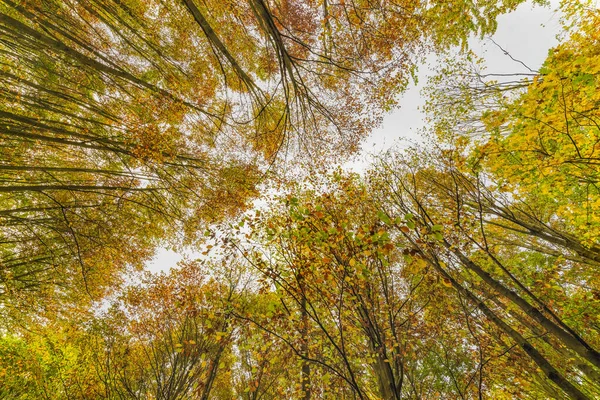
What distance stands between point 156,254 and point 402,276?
988 centimetres

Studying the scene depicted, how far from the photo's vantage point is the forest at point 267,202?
4066 mm

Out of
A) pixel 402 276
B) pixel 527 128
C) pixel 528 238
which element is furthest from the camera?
pixel 528 238

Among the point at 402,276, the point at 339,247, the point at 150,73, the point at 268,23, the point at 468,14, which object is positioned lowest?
the point at 339,247

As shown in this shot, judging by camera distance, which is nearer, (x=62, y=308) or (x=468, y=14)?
(x=468, y=14)

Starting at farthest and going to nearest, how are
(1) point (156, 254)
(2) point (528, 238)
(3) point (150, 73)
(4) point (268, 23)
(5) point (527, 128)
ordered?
(1) point (156, 254), (2) point (528, 238), (3) point (150, 73), (5) point (527, 128), (4) point (268, 23)

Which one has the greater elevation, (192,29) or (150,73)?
(192,29)

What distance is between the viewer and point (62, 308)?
8672mm

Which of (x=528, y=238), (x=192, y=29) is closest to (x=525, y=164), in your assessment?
(x=528, y=238)

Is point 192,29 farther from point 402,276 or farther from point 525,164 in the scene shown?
point 402,276

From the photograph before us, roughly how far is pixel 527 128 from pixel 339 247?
4.18 m

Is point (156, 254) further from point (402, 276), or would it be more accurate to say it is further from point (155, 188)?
point (402, 276)

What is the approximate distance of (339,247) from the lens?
3.55 meters

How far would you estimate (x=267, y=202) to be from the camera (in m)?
6.97

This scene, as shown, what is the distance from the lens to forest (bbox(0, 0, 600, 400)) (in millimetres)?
4066
